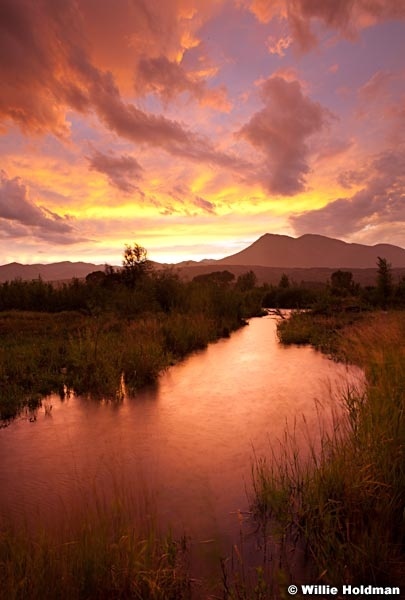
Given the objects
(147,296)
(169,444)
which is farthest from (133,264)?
(169,444)

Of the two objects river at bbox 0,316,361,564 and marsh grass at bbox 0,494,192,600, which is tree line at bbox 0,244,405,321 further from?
marsh grass at bbox 0,494,192,600

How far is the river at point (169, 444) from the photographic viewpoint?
15.2ft

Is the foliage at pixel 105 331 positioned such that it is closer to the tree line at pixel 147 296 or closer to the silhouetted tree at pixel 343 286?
the tree line at pixel 147 296

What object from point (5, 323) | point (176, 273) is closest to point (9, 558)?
point (5, 323)

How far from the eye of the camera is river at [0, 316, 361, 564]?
15.2 feet

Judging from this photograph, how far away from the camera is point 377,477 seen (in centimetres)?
394

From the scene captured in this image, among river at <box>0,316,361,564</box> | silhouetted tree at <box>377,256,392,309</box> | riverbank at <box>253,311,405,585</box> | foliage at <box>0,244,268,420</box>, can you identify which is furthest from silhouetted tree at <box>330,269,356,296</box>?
riverbank at <box>253,311,405,585</box>

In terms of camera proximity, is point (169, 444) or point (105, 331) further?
point (105, 331)

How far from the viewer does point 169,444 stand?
21.6 feet

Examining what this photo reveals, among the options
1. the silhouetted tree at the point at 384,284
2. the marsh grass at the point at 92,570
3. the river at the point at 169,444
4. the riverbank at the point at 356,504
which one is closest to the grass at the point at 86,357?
the river at the point at 169,444

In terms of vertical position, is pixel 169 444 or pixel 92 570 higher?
pixel 92 570

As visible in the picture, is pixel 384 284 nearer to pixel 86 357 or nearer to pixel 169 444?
pixel 86 357

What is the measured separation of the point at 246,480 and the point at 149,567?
229 cm

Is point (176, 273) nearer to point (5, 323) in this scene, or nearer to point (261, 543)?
point (5, 323)
